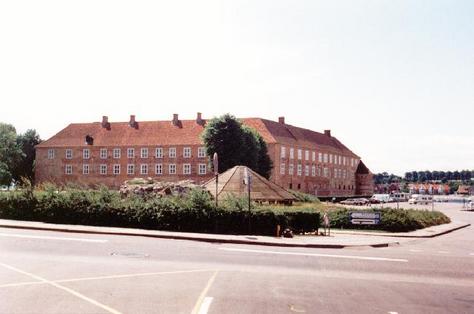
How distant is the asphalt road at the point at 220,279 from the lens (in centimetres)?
1060

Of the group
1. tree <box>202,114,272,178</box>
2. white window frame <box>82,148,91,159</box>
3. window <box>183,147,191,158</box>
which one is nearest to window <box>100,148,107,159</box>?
white window frame <box>82,148,91,159</box>

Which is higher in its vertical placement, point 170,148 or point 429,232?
point 170,148

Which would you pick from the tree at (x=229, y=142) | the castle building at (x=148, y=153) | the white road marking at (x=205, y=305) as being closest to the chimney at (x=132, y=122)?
the castle building at (x=148, y=153)

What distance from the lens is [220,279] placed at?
43.8ft

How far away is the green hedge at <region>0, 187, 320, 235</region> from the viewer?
26328 mm

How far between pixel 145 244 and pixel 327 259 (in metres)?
7.36

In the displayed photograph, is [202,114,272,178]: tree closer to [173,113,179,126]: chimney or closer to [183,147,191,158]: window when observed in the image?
[183,147,191,158]: window

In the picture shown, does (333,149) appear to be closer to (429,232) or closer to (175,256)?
(429,232)

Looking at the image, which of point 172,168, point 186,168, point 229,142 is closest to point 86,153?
point 172,168

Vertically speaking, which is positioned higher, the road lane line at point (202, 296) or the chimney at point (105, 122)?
the chimney at point (105, 122)

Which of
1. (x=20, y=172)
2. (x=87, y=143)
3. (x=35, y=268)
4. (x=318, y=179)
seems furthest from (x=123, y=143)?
(x=35, y=268)

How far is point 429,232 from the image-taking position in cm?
3341

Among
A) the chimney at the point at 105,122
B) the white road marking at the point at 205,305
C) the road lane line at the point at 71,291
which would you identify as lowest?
the white road marking at the point at 205,305

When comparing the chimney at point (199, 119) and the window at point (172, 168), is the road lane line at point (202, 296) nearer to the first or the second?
the window at point (172, 168)
